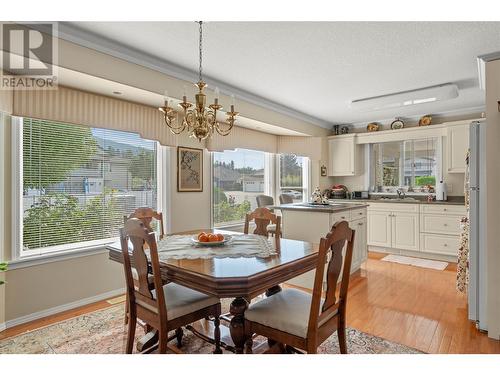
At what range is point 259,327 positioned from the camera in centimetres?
171

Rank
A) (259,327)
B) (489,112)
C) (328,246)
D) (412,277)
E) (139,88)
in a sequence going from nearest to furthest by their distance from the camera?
(328,246) < (259,327) < (489,112) < (139,88) < (412,277)

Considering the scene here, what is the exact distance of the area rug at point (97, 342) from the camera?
2145mm

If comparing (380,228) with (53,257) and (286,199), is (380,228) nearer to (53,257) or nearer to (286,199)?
(286,199)

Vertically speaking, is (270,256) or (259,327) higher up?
(270,256)

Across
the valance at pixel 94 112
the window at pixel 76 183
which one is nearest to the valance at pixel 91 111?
the valance at pixel 94 112

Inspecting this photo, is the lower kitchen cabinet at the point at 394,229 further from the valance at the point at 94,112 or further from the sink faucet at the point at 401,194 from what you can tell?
the valance at the point at 94,112

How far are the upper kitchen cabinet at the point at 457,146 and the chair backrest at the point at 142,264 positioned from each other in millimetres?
4897

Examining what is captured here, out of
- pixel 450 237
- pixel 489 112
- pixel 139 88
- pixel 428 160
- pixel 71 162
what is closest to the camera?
Result: pixel 489 112

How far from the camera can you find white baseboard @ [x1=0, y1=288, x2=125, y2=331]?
8.28 feet

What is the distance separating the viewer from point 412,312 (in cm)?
282

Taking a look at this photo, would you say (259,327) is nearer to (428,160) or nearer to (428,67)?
(428,67)

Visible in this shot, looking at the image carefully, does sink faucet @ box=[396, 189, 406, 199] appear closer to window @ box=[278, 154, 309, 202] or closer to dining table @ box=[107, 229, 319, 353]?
window @ box=[278, 154, 309, 202]

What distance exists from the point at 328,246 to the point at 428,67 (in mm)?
2660
